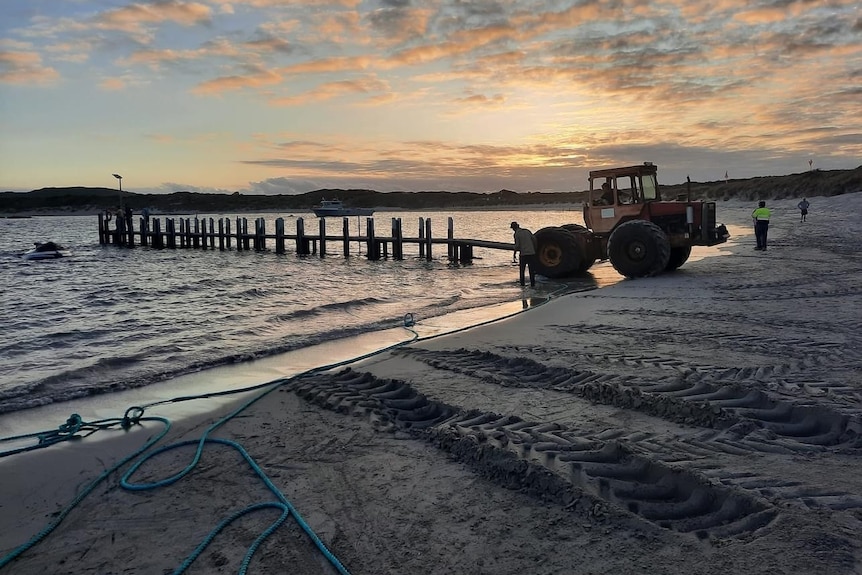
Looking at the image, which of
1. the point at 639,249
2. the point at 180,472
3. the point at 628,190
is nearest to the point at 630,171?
the point at 628,190

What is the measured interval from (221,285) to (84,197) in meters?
143

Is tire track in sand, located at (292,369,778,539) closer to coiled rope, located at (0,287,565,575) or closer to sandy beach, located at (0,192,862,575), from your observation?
sandy beach, located at (0,192,862,575)

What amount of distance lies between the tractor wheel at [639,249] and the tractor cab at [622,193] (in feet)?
2.26

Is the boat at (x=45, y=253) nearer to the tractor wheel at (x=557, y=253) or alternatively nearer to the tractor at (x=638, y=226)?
the tractor wheel at (x=557, y=253)

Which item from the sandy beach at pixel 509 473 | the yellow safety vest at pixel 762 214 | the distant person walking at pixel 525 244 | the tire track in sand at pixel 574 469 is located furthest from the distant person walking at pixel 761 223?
the tire track in sand at pixel 574 469

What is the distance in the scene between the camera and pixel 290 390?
251 inches

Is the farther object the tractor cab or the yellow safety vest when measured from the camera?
the yellow safety vest

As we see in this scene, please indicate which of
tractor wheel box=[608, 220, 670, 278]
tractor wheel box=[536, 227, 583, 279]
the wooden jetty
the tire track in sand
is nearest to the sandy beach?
the tire track in sand

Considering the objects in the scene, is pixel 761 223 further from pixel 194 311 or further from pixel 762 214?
pixel 194 311

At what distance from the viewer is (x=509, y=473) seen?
3.90 meters

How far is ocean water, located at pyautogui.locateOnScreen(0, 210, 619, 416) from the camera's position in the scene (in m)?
8.24

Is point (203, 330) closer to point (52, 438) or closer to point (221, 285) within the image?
point (52, 438)

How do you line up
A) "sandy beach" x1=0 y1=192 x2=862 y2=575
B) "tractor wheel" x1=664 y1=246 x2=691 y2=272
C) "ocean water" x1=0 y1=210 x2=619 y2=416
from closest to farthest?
1. "sandy beach" x1=0 y1=192 x2=862 y2=575
2. "ocean water" x1=0 y1=210 x2=619 y2=416
3. "tractor wheel" x1=664 y1=246 x2=691 y2=272

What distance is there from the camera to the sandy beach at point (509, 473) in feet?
10.1
